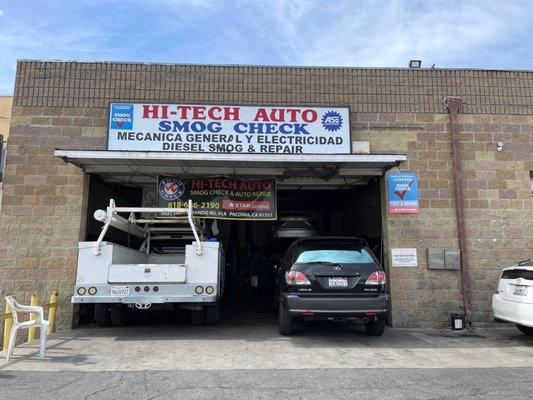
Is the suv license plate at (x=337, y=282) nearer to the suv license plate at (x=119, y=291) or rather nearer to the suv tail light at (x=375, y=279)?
the suv tail light at (x=375, y=279)

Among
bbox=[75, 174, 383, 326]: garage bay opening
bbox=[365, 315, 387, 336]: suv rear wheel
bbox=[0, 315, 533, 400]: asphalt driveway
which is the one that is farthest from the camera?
bbox=[75, 174, 383, 326]: garage bay opening

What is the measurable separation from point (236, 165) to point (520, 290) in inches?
227

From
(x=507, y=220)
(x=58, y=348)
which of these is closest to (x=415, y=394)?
(x=58, y=348)

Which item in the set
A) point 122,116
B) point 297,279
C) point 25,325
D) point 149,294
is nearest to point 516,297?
point 297,279

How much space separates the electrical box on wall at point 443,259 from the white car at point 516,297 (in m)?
1.56

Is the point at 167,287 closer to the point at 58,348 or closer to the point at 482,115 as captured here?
the point at 58,348

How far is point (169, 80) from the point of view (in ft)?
36.6

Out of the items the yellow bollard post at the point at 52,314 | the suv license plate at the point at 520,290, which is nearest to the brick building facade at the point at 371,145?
the yellow bollard post at the point at 52,314

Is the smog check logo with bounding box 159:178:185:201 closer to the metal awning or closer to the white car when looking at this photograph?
the metal awning

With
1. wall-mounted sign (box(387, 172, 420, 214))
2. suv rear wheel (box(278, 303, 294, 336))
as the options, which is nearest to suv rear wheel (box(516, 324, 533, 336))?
wall-mounted sign (box(387, 172, 420, 214))

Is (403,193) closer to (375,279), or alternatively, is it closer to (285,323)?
(375,279)

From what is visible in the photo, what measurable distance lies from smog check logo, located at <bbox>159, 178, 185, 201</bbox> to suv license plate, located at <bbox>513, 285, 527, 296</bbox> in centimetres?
683

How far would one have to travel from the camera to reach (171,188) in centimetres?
1081

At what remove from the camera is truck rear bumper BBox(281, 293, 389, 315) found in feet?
25.7
